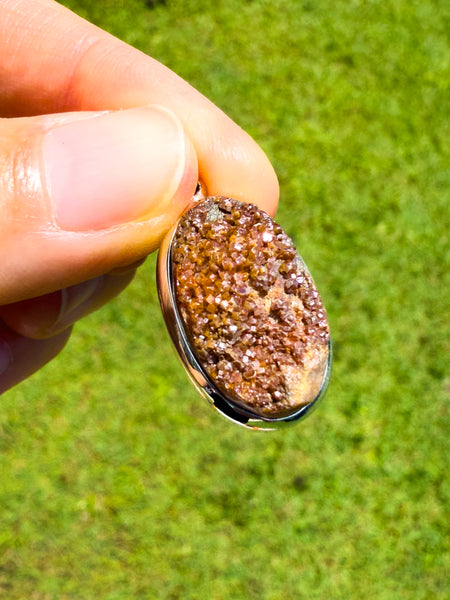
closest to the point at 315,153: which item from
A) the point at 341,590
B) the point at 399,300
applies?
the point at 399,300

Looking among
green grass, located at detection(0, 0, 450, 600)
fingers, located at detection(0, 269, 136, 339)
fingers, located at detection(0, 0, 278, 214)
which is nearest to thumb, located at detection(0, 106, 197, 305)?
fingers, located at detection(0, 0, 278, 214)

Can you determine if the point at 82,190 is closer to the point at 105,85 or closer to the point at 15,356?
the point at 105,85

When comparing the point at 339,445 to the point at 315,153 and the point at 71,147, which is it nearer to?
the point at 315,153

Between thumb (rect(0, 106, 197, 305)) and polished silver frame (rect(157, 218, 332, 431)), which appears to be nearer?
thumb (rect(0, 106, 197, 305))

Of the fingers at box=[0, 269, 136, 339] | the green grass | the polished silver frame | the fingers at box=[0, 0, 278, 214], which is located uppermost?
the fingers at box=[0, 0, 278, 214]

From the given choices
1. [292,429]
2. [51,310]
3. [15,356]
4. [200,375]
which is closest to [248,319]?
[200,375]

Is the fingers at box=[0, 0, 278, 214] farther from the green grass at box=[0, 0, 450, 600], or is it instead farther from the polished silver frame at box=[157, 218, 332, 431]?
the green grass at box=[0, 0, 450, 600]
